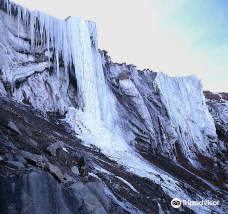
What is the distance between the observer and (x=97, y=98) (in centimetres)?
2445

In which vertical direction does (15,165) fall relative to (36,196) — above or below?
above

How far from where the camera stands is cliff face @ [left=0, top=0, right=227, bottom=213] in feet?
60.6

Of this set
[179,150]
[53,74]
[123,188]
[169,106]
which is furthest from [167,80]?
[123,188]

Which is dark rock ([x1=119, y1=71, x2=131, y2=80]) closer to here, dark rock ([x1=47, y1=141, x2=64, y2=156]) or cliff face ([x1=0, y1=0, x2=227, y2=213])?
cliff face ([x1=0, y1=0, x2=227, y2=213])

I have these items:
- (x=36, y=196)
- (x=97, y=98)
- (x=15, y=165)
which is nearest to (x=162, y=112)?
(x=97, y=98)

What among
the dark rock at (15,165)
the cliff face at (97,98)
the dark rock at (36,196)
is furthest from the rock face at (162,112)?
the dark rock at (15,165)

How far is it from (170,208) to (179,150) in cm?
2405

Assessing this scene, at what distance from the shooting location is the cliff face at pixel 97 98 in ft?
60.6

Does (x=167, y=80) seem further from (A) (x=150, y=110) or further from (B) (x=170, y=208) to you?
(B) (x=170, y=208)

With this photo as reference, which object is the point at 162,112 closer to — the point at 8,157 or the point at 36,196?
the point at 8,157

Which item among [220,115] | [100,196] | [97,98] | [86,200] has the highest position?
[97,98]

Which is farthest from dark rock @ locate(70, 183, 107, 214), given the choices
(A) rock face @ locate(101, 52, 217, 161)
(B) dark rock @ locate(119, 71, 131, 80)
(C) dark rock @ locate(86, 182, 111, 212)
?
(B) dark rock @ locate(119, 71, 131, 80)

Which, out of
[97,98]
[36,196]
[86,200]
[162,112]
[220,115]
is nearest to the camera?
[36,196]

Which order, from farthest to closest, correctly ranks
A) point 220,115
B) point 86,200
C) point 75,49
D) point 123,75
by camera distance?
1. point 220,115
2. point 123,75
3. point 75,49
4. point 86,200
